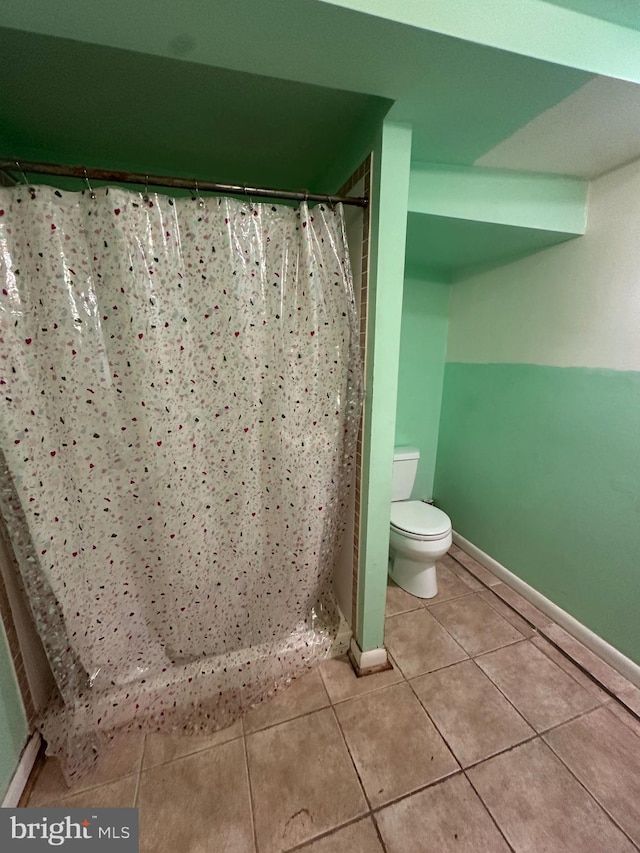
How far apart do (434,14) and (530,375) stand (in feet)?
4.75

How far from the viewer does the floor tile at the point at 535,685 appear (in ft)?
3.98

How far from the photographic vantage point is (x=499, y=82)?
0.86 m

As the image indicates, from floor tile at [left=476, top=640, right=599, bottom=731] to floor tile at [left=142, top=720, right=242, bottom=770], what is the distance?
3.46 ft

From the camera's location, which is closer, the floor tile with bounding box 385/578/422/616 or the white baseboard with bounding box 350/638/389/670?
the white baseboard with bounding box 350/638/389/670

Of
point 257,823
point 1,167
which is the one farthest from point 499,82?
point 257,823

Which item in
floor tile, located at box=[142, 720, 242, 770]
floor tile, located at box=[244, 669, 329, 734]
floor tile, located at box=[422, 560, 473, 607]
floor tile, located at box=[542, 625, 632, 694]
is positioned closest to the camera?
floor tile, located at box=[142, 720, 242, 770]

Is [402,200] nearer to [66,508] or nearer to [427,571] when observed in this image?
[66,508]

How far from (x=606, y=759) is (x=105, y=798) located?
160 cm

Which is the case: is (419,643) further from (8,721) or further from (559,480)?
(8,721)

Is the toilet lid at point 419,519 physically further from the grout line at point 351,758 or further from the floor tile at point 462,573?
the grout line at point 351,758

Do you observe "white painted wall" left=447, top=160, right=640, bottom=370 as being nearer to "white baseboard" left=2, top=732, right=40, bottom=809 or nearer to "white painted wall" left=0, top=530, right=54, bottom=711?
"white painted wall" left=0, top=530, right=54, bottom=711

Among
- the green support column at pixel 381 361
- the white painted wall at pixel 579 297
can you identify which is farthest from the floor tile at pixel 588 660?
the white painted wall at pixel 579 297

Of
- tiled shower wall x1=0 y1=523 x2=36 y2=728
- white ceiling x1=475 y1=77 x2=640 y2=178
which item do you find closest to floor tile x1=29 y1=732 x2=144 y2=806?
tiled shower wall x1=0 y1=523 x2=36 y2=728

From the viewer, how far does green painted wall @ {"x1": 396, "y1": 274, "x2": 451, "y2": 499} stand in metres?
2.11
